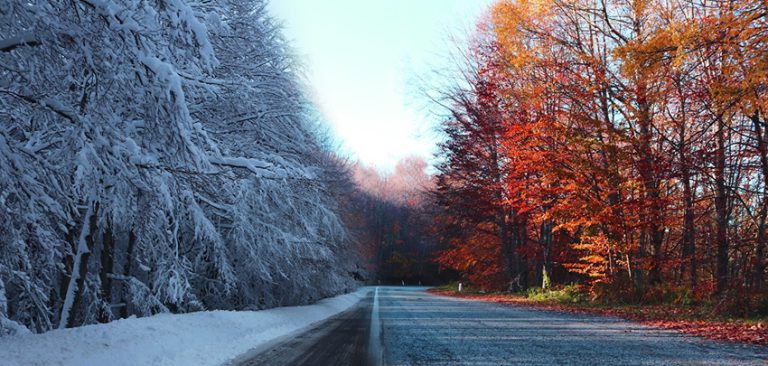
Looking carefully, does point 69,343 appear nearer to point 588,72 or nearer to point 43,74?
point 43,74

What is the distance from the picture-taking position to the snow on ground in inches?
205

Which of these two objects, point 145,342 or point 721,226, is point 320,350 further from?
point 721,226

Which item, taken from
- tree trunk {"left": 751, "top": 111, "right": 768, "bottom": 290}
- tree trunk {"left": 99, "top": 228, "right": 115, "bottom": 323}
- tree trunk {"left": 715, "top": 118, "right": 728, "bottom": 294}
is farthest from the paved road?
tree trunk {"left": 715, "top": 118, "right": 728, "bottom": 294}

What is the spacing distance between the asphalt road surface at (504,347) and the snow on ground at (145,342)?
0.69 m

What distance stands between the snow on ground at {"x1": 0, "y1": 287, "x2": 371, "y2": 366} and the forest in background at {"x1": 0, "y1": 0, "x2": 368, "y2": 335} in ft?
2.50

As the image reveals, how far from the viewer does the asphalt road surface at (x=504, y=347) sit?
629 cm

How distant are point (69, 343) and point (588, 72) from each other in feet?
50.5

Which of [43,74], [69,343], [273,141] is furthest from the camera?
[273,141]

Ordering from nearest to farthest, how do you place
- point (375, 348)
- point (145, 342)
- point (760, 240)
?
point (145, 342), point (375, 348), point (760, 240)

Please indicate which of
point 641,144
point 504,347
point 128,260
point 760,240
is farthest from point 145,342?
point 641,144

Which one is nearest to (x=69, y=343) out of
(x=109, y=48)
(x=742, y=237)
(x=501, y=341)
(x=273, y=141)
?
(x=109, y=48)

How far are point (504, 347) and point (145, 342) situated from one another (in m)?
4.67

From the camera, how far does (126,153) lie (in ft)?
16.0

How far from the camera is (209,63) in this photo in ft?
14.8
